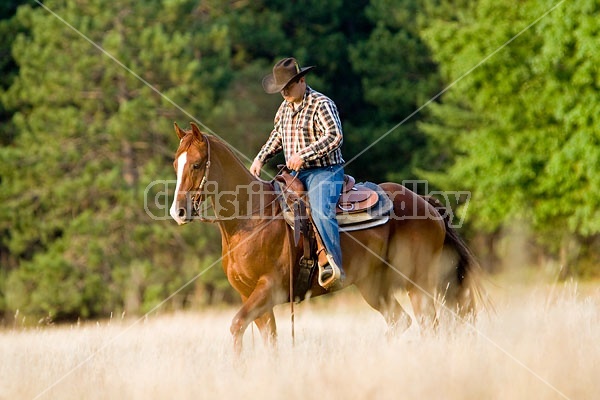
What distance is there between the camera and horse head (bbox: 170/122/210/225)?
7.05m

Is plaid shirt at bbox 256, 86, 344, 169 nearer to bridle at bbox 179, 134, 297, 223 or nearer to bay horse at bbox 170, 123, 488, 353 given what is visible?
bay horse at bbox 170, 123, 488, 353

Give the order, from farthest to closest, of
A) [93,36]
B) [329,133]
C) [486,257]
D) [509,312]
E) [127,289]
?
1. [486,257]
2. [93,36]
3. [127,289]
4. [329,133]
5. [509,312]

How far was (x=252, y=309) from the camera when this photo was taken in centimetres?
723

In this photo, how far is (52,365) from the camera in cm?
677

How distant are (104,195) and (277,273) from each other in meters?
19.8

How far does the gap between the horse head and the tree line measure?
54.8 ft

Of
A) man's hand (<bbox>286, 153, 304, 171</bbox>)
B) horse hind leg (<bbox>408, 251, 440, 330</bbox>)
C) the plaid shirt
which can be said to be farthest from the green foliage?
man's hand (<bbox>286, 153, 304, 171</bbox>)

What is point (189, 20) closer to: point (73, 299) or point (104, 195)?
point (104, 195)

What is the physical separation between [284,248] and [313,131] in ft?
3.74

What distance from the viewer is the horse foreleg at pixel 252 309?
7.07 metres

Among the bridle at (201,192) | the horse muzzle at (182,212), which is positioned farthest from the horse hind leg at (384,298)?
the horse muzzle at (182,212)

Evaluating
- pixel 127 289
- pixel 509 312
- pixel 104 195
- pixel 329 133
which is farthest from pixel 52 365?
pixel 104 195

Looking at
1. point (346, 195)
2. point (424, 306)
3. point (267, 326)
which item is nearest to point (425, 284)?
point (424, 306)

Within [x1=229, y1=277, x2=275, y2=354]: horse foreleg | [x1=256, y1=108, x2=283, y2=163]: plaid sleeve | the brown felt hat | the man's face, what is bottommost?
[x1=229, y1=277, x2=275, y2=354]: horse foreleg
